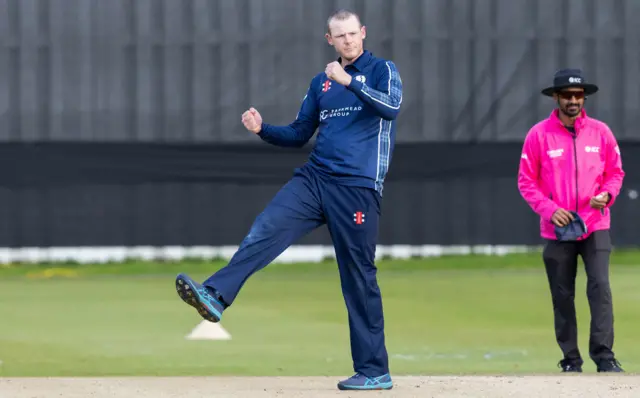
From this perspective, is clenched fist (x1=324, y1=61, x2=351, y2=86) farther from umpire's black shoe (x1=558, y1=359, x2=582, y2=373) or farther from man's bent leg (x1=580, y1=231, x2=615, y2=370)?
umpire's black shoe (x1=558, y1=359, x2=582, y2=373)

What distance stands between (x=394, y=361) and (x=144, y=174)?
32.0 ft

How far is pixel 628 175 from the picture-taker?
1880 cm

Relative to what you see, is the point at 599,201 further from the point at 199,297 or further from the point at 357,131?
the point at 199,297

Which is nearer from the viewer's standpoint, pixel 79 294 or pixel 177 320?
pixel 177 320

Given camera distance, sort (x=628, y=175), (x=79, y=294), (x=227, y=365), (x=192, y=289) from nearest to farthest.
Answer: (x=192, y=289)
(x=227, y=365)
(x=79, y=294)
(x=628, y=175)

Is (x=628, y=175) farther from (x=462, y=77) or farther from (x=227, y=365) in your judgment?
(x=227, y=365)

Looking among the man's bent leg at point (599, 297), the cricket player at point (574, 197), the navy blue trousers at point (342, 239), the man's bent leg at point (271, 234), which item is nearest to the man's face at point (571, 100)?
the cricket player at point (574, 197)

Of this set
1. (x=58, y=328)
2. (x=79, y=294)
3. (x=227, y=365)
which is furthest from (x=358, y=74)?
(x=79, y=294)

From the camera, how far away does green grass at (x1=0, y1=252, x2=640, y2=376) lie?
9.71m

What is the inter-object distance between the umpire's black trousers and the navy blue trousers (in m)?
2.10

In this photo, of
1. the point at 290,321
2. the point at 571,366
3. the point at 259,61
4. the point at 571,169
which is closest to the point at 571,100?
the point at 571,169

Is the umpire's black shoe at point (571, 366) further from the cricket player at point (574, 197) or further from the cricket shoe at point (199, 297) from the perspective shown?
the cricket shoe at point (199, 297)

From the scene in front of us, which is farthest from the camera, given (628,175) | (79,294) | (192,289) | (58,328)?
(628,175)

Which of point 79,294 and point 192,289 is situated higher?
point 192,289
